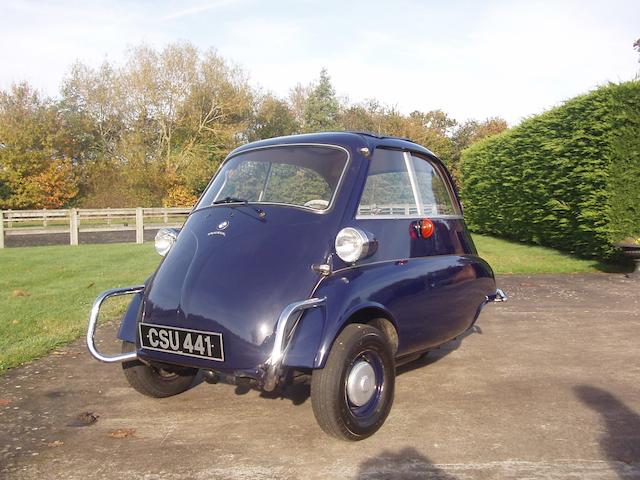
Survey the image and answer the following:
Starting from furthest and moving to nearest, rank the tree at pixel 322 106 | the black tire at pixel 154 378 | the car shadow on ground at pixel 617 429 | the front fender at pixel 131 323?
the tree at pixel 322 106, the black tire at pixel 154 378, the front fender at pixel 131 323, the car shadow on ground at pixel 617 429

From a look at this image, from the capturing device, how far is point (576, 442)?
3533mm

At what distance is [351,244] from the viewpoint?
3.80 metres

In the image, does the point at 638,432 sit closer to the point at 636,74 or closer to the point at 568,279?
the point at 568,279

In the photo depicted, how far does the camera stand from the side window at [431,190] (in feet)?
15.9

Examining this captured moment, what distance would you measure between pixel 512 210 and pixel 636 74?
611 centimetres

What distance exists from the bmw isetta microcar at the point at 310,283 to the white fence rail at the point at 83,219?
692 inches

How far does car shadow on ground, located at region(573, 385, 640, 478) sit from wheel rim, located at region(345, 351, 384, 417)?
134 cm

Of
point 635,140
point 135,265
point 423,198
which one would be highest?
point 635,140

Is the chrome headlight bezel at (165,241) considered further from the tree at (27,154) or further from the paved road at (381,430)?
the tree at (27,154)

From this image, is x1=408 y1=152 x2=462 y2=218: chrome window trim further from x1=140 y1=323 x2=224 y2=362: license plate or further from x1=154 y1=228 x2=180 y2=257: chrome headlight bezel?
x1=140 y1=323 x2=224 y2=362: license plate

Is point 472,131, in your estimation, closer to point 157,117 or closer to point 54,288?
point 157,117

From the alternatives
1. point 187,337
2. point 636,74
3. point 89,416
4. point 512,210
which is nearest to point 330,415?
point 187,337

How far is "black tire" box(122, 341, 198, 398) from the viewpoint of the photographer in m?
4.25

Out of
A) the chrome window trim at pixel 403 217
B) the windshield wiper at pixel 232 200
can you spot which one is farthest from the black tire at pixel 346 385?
the windshield wiper at pixel 232 200
